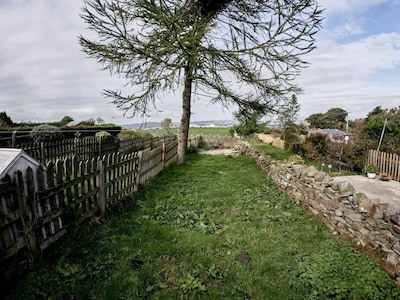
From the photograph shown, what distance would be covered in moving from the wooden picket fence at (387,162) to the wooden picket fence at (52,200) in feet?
34.1

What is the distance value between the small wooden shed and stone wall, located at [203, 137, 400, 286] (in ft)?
15.3

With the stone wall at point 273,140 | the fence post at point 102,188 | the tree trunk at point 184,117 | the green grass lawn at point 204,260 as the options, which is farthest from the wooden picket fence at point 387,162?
the fence post at point 102,188

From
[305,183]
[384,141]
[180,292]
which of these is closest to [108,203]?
[180,292]

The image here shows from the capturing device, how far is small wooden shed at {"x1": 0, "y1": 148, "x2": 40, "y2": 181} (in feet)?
9.14

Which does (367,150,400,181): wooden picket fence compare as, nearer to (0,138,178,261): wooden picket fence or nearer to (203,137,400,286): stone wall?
(203,137,400,286): stone wall

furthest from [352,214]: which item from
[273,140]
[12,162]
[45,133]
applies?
[273,140]

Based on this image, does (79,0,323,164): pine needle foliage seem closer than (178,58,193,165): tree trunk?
Yes

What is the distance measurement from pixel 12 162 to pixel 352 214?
4.84 m

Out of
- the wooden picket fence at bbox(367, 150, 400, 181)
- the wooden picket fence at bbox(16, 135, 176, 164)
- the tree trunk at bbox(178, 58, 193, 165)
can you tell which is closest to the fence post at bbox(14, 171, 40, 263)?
the wooden picket fence at bbox(16, 135, 176, 164)

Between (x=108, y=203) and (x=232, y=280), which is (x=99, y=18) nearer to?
(x=108, y=203)

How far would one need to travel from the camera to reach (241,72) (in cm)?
980

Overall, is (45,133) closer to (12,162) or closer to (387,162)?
(12,162)

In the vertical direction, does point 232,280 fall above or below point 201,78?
below

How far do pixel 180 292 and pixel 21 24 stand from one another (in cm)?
957
